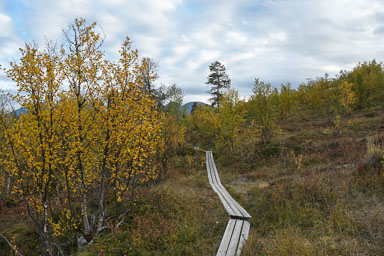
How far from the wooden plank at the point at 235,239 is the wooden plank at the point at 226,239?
0.09 m

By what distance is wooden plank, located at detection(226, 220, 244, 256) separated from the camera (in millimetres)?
5246

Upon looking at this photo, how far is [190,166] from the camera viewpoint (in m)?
18.0

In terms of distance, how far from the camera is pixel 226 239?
582 cm

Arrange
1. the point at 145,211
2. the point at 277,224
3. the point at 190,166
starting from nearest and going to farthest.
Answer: the point at 277,224
the point at 145,211
the point at 190,166

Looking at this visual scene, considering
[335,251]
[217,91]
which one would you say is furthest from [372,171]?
[217,91]

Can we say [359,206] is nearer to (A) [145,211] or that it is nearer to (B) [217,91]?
(A) [145,211]

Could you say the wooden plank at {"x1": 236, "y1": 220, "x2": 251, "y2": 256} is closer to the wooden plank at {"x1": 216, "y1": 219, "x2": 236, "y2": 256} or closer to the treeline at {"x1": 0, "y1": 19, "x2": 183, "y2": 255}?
the wooden plank at {"x1": 216, "y1": 219, "x2": 236, "y2": 256}

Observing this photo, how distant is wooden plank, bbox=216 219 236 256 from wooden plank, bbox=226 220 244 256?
87mm

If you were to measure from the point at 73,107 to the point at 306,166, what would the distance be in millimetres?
13087

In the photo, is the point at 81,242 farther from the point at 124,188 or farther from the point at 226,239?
the point at 226,239

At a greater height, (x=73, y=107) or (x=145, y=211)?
(x=73, y=107)

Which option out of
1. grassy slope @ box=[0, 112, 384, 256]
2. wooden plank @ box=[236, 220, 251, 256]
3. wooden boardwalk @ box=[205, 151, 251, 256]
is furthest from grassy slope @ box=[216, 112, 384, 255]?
wooden boardwalk @ box=[205, 151, 251, 256]

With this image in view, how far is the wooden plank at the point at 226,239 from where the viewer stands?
17.2 feet

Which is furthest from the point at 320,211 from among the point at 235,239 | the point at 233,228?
the point at 235,239
